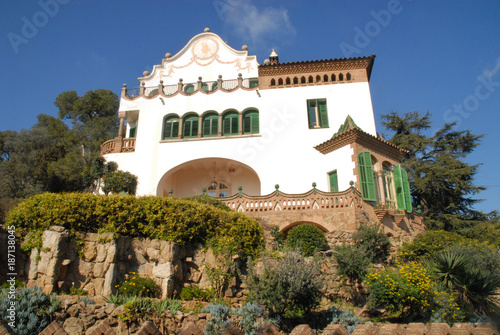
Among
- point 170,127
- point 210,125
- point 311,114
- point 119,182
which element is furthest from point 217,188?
point 311,114

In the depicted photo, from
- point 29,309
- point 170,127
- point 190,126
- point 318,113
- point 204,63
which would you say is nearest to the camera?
point 29,309

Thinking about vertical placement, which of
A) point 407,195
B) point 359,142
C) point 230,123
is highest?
point 230,123

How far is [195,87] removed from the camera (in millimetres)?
27531

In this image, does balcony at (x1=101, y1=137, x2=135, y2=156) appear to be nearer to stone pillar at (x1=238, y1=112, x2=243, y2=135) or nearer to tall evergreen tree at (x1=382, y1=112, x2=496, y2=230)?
stone pillar at (x1=238, y1=112, x2=243, y2=135)

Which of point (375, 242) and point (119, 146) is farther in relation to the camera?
point (119, 146)

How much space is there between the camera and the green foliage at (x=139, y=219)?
12.4 meters

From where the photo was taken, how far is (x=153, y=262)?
1284 cm

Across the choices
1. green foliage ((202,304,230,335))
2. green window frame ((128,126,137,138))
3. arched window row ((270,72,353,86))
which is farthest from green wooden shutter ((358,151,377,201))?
green window frame ((128,126,137,138))

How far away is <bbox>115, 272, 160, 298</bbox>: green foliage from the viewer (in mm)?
11368

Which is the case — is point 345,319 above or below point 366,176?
below

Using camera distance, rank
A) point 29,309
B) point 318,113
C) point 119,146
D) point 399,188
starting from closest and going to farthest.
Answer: point 29,309 < point 399,188 < point 318,113 < point 119,146

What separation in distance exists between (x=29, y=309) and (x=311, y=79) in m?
21.1

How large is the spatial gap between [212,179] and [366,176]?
1039 centimetres

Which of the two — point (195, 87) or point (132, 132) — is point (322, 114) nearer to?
point (195, 87)
